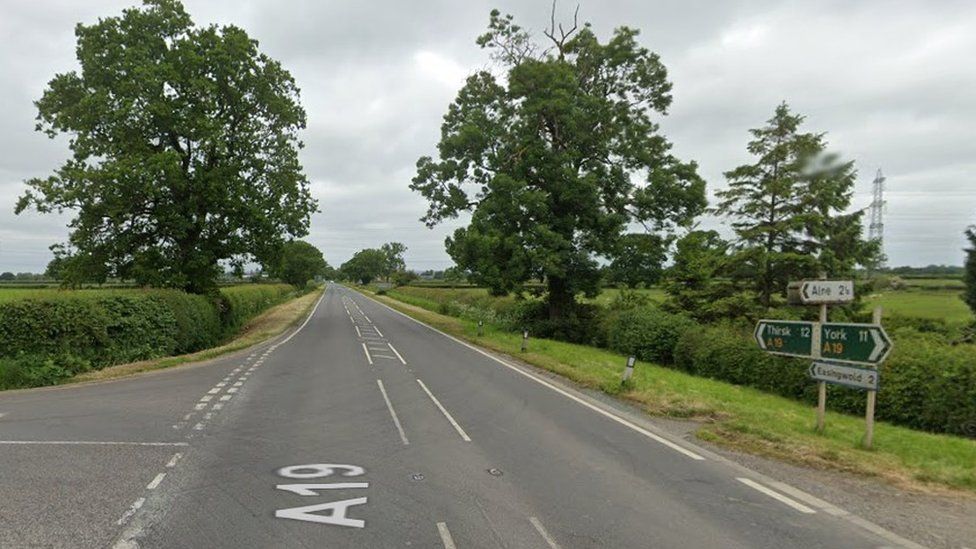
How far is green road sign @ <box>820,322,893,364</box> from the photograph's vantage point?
8.29 metres

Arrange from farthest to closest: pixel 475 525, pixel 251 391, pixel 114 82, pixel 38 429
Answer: pixel 114 82 → pixel 251 391 → pixel 38 429 → pixel 475 525

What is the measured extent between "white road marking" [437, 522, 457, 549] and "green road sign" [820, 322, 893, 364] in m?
6.67

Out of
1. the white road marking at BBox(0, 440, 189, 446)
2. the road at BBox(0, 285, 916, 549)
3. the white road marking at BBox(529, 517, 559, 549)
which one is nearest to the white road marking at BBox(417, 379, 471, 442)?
the road at BBox(0, 285, 916, 549)

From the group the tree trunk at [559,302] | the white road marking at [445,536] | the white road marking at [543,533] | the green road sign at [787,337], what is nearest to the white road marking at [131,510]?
the white road marking at [445,536]

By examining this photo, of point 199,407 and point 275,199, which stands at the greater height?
point 275,199

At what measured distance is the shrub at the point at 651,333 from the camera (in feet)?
77.1

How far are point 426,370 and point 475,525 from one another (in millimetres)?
11554

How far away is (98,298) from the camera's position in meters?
17.2

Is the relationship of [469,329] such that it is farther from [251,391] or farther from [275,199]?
[251,391]

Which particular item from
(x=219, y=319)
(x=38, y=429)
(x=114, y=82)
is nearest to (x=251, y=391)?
(x=38, y=429)

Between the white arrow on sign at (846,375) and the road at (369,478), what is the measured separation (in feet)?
7.86

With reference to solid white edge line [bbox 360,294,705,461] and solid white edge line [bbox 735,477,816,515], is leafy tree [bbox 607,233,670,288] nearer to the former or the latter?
solid white edge line [bbox 360,294,705,461]

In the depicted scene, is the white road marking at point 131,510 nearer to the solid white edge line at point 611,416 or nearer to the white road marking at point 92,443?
the white road marking at point 92,443

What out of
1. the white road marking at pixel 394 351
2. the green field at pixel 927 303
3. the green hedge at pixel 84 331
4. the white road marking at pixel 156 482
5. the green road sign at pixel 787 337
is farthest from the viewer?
the green field at pixel 927 303
